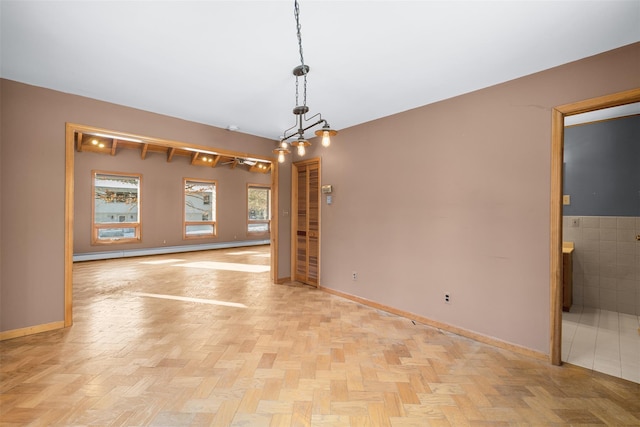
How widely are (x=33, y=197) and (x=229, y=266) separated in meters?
Result: 3.70

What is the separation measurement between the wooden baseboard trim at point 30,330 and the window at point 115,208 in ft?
15.1

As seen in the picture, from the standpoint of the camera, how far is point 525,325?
2.49m

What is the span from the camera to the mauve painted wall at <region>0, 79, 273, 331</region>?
2.70 m

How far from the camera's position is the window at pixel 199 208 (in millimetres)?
8266

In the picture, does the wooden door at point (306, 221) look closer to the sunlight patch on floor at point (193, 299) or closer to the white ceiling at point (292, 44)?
the sunlight patch on floor at point (193, 299)

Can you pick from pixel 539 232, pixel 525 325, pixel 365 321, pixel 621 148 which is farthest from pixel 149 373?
pixel 621 148

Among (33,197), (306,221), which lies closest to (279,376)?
(306,221)

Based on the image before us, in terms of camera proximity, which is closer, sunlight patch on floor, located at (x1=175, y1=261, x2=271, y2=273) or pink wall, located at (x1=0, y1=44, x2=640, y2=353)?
pink wall, located at (x1=0, y1=44, x2=640, y2=353)

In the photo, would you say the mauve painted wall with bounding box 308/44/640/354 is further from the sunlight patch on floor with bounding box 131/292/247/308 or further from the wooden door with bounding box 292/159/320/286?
the sunlight patch on floor with bounding box 131/292/247/308

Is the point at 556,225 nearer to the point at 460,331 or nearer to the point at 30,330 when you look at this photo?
the point at 460,331

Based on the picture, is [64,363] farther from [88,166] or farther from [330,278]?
[88,166]

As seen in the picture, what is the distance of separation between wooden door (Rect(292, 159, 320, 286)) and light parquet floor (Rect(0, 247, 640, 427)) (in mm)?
1317

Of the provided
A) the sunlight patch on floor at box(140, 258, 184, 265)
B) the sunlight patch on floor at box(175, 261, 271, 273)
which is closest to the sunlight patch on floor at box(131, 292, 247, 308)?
the sunlight patch on floor at box(175, 261, 271, 273)

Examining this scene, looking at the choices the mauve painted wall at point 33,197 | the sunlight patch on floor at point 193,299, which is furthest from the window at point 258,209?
the mauve painted wall at point 33,197
